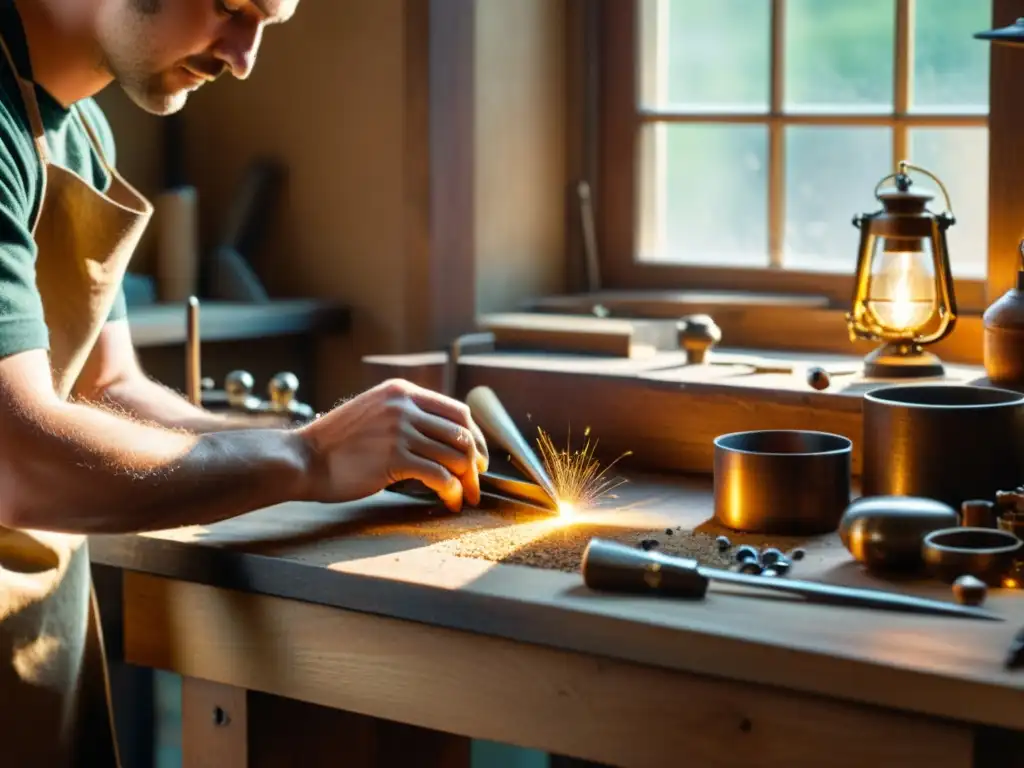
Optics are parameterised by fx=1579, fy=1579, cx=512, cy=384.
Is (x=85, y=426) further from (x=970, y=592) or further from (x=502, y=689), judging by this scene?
(x=970, y=592)

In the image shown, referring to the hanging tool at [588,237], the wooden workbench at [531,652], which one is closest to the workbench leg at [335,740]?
the wooden workbench at [531,652]

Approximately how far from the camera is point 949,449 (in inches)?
66.5

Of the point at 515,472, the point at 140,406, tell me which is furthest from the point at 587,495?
the point at 140,406

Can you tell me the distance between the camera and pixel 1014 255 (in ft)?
7.00

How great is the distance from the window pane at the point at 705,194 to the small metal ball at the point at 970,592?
131cm

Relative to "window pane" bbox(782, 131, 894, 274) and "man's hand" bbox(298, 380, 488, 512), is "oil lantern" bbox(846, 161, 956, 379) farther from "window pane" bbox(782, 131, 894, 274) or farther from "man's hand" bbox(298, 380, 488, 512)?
→ "man's hand" bbox(298, 380, 488, 512)

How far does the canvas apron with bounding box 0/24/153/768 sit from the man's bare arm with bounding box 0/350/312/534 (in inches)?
9.0

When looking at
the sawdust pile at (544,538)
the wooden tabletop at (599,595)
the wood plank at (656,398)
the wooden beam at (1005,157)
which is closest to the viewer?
the wooden tabletop at (599,595)

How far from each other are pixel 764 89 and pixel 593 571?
1.38 m

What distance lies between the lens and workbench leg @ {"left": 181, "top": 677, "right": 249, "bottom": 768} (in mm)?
1707

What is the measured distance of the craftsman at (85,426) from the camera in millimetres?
1504

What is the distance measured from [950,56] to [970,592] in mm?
1283

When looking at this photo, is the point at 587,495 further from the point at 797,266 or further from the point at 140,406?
the point at 797,266

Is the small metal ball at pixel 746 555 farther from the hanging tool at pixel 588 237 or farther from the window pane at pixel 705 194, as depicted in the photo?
the hanging tool at pixel 588 237
